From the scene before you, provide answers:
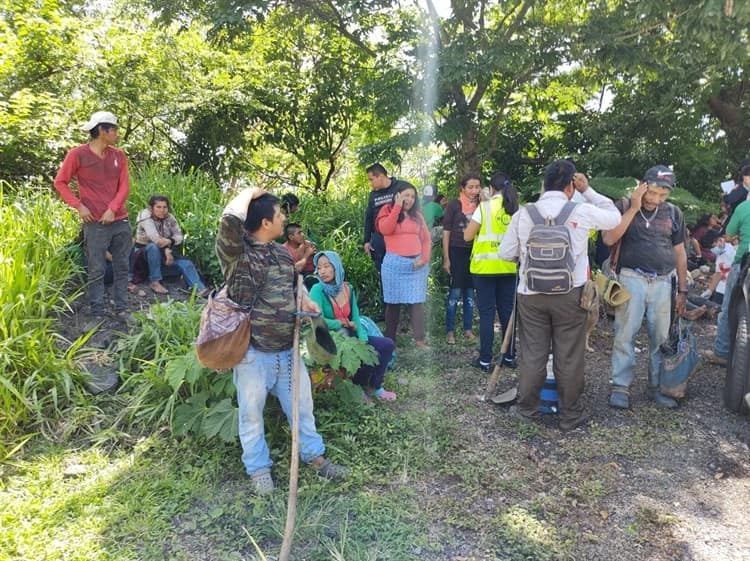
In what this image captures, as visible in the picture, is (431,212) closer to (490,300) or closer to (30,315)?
(490,300)

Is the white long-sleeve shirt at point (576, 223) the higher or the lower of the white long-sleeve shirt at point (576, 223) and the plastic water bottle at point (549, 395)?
the higher

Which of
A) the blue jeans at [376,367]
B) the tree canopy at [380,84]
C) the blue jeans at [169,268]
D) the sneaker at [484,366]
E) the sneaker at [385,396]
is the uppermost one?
the tree canopy at [380,84]

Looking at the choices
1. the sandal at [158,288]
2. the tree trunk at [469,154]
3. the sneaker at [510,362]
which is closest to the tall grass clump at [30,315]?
the sandal at [158,288]

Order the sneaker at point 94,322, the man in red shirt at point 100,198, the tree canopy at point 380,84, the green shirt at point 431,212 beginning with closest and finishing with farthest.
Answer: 1. the man in red shirt at point 100,198
2. the sneaker at point 94,322
3. the tree canopy at point 380,84
4. the green shirt at point 431,212

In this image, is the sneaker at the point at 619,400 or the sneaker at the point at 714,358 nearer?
the sneaker at the point at 619,400

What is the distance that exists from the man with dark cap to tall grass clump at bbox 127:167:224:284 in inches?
161

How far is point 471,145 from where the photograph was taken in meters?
8.64

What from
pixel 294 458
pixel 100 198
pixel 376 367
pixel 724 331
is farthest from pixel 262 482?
pixel 724 331

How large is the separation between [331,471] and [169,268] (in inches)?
135

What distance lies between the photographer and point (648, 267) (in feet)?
13.7

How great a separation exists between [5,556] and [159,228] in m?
3.66

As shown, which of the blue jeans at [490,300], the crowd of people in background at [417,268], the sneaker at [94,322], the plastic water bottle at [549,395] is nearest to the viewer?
the crowd of people in background at [417,268]

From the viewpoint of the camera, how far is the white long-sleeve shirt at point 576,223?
388 centimetres

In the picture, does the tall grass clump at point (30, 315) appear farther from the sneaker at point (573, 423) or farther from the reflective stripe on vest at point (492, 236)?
the sneaker at point (573, 423)
